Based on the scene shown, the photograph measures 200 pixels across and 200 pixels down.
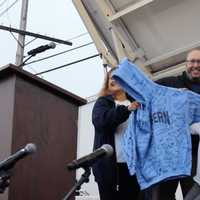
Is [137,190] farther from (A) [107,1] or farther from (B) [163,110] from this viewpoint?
(A) [107,1]

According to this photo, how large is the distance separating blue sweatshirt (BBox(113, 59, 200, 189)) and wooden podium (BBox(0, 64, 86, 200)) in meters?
0.31

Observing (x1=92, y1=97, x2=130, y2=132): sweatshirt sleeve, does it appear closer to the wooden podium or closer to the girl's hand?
the girl's hand

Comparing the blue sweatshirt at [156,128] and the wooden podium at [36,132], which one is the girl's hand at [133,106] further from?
the wooden podium at [36,132]

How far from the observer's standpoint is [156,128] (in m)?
2.60

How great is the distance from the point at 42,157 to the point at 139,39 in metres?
1.90

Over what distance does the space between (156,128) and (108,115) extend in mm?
247

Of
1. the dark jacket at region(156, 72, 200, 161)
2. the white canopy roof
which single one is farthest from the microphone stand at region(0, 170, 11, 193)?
the white canopy roof

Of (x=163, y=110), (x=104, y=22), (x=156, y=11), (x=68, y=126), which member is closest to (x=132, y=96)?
(x=163, y=110)

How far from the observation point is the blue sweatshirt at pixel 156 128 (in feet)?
8.32

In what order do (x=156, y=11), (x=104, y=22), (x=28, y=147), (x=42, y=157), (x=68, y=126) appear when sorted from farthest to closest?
(x=104, y=22), (x=156, y=11), (x=68, y=126), (x=42, y=157), (x=28, y=147)

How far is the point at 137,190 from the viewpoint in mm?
2721

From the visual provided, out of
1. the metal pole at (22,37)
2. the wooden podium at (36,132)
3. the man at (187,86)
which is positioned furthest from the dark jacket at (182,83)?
the metal pole at (22,37)

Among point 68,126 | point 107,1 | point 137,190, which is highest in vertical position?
point 107,1

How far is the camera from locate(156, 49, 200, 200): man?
2.59 meters
